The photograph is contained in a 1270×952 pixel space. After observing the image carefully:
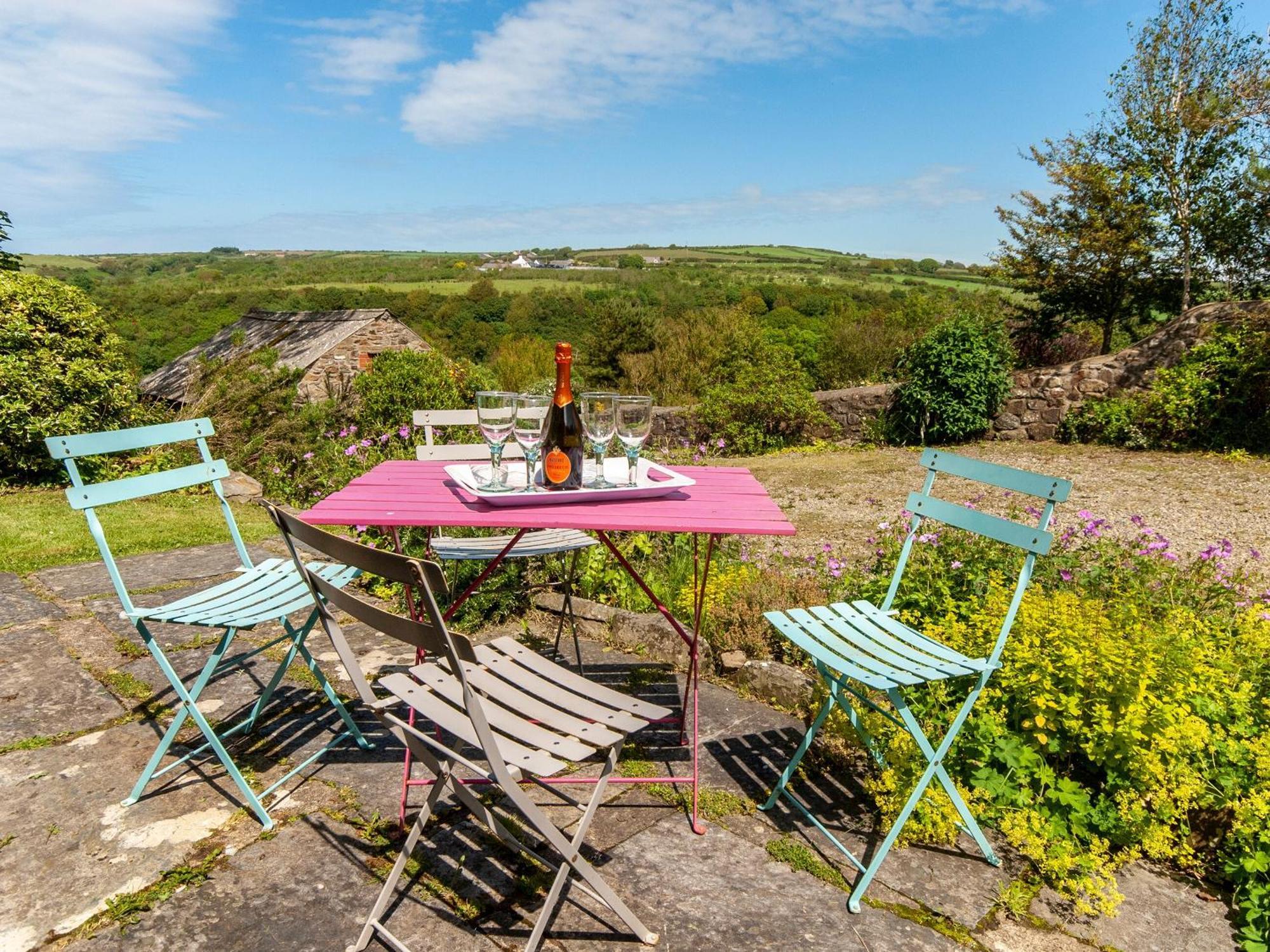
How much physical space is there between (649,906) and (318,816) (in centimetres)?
104

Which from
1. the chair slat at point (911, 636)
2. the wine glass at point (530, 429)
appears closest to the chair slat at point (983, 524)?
the chair slat at point (911, 636)

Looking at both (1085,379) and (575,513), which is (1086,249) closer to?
(1085,379)

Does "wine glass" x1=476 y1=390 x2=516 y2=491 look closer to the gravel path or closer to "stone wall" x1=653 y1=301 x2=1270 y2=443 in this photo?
the gravel path

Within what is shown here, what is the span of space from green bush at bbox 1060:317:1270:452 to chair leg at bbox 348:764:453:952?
32.7 ft

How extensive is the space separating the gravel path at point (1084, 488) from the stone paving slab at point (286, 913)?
11.8 ft

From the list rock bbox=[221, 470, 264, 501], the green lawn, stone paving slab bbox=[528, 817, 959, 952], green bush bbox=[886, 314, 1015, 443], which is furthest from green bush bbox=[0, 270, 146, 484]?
green bush bbox=[886, 314, 1015, 443]

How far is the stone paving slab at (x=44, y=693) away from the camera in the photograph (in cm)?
276

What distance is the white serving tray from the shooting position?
2410mm

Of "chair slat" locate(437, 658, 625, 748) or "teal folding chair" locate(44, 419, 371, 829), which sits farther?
"teal folding chair" locate(44, 419, 371, 829)

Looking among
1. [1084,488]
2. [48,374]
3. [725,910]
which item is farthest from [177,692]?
[1084,488]

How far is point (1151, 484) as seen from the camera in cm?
747

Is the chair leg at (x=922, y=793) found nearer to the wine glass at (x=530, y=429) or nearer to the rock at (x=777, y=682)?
the rock at (x=777, y=682)

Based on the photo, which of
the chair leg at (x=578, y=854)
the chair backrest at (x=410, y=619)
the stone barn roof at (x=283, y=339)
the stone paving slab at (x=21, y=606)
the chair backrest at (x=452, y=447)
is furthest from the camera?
the stone barn roof at (x=283, y=339)

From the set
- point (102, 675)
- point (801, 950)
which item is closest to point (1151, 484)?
point (801, 950)
